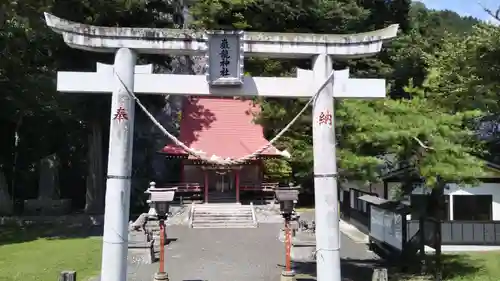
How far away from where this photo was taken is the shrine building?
94.1 ft

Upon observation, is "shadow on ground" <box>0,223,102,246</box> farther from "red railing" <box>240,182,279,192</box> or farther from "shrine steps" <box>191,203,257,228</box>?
"red railing" <box>240,182,279,192</box>

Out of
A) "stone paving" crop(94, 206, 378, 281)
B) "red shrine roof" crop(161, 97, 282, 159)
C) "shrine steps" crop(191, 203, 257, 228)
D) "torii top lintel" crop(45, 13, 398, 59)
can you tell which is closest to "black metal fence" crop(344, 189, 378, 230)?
"stone paving" crop(94, 206, 378, 281)

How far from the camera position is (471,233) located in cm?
1742

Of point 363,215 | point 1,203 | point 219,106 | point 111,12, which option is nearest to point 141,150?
point 219,106

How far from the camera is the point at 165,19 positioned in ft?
86.9

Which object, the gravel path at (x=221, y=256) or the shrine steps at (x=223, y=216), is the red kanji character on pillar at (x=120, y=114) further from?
the shrine steps at (x=223, y=216)

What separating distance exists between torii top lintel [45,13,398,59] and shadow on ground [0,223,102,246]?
13.8 meters

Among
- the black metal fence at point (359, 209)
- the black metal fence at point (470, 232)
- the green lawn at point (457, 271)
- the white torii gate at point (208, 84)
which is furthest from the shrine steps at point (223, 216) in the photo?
the white torii gate at point (208, 84)

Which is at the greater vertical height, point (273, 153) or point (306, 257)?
point (273, 153)

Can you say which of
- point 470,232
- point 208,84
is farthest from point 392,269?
point 208,84

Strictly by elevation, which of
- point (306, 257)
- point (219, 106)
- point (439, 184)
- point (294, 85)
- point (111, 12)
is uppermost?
point (111, 12)

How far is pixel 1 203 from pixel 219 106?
47.4 feet

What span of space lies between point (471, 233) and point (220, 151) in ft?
49.6

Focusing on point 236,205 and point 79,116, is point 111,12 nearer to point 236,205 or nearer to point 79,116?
point 79,116
